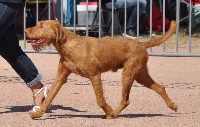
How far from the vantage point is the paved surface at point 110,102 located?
8.02 meters

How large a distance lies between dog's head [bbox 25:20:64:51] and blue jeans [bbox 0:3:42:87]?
37cm

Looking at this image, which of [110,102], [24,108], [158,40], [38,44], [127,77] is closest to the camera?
[38,44]

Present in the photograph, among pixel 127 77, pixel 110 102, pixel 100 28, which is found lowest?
pixel 110 102

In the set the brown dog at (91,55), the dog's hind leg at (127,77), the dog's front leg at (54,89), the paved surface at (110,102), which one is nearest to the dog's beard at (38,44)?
the brown dog at (91,55)

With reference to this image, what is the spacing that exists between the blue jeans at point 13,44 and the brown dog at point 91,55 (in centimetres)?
38

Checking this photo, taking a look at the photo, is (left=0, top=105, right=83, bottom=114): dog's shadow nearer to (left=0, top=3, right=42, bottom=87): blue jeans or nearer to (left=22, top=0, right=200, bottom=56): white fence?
(left=0, top=3, right=42, bottom=87): blue jeans

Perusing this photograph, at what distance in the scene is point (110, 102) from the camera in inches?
376

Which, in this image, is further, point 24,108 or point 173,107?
point 24,108

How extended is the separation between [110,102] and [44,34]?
1.89 metres

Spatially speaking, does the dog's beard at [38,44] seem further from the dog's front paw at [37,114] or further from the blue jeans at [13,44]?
the dog's front paw at [37,114]

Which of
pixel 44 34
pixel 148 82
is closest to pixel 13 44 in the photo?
pixel 44 34

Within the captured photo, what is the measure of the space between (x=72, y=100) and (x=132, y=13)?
6026mm

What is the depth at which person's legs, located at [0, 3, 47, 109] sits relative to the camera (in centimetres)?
820

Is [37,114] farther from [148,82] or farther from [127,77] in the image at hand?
[148,82]
